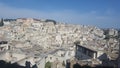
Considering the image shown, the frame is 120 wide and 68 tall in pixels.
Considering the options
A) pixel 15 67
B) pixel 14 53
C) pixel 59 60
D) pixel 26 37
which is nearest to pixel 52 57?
pixel 59 60

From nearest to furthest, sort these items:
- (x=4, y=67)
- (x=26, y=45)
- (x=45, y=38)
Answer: (x=4, y=67) < (x=26, y=45) < (x=45, y=38)

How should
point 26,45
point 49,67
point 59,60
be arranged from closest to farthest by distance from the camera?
point 49,67, point 59,60, point 26,45

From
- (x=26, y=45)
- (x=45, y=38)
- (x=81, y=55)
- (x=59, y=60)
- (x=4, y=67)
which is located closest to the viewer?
(x=4, y=67)

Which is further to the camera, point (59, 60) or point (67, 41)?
point (67, 41)

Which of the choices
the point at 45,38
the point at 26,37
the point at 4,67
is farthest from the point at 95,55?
the point at 26,37

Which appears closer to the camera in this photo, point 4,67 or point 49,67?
→ point 4,67

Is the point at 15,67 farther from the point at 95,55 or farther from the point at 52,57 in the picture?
the point at 95,55

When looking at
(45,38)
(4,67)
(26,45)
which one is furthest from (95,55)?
(45,38)

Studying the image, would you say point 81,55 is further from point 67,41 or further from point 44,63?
point 67,41

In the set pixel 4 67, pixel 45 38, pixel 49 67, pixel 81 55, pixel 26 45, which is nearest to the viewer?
pixel 4 67
